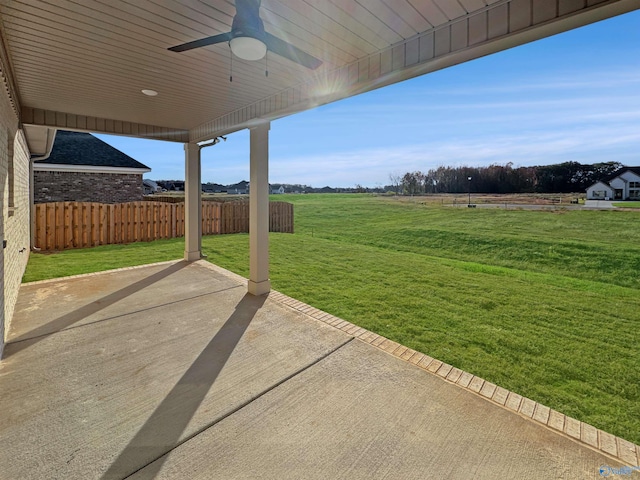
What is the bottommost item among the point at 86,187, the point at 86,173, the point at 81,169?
the point at 86,187

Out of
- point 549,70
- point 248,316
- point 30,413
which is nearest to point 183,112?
point 248,316

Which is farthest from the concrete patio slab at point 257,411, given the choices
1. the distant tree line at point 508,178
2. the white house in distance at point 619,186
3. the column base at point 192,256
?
the white house in distance at point 619,186

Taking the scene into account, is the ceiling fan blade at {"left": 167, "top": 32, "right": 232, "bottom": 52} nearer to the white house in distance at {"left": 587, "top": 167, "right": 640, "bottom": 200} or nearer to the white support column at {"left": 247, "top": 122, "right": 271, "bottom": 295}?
the white support column at {"left": 247, "top": 122, "right": 271, "bottom": 295}

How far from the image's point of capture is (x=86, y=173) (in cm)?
1305

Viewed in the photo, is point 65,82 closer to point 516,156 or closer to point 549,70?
point 549,70

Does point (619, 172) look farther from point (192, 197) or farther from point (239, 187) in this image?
point (239, 187)

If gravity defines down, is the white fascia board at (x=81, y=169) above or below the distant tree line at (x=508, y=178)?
below

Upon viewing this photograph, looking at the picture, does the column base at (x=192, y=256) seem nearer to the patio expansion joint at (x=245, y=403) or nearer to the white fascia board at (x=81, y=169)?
the patio expansion joint at (x=245, y=403)

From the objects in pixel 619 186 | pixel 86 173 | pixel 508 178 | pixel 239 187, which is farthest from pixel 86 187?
pixel 619 186

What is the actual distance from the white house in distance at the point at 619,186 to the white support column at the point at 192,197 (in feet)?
143

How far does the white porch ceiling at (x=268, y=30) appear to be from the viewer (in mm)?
2326

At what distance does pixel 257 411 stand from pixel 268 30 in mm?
3057

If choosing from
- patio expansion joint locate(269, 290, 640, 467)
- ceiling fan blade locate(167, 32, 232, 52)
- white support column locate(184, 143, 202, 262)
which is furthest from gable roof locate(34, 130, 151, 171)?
patio expansion joint locate(269, 290, 640, 467)

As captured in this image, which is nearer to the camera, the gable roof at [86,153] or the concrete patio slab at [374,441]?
the concrete patio slab at [374,441]
